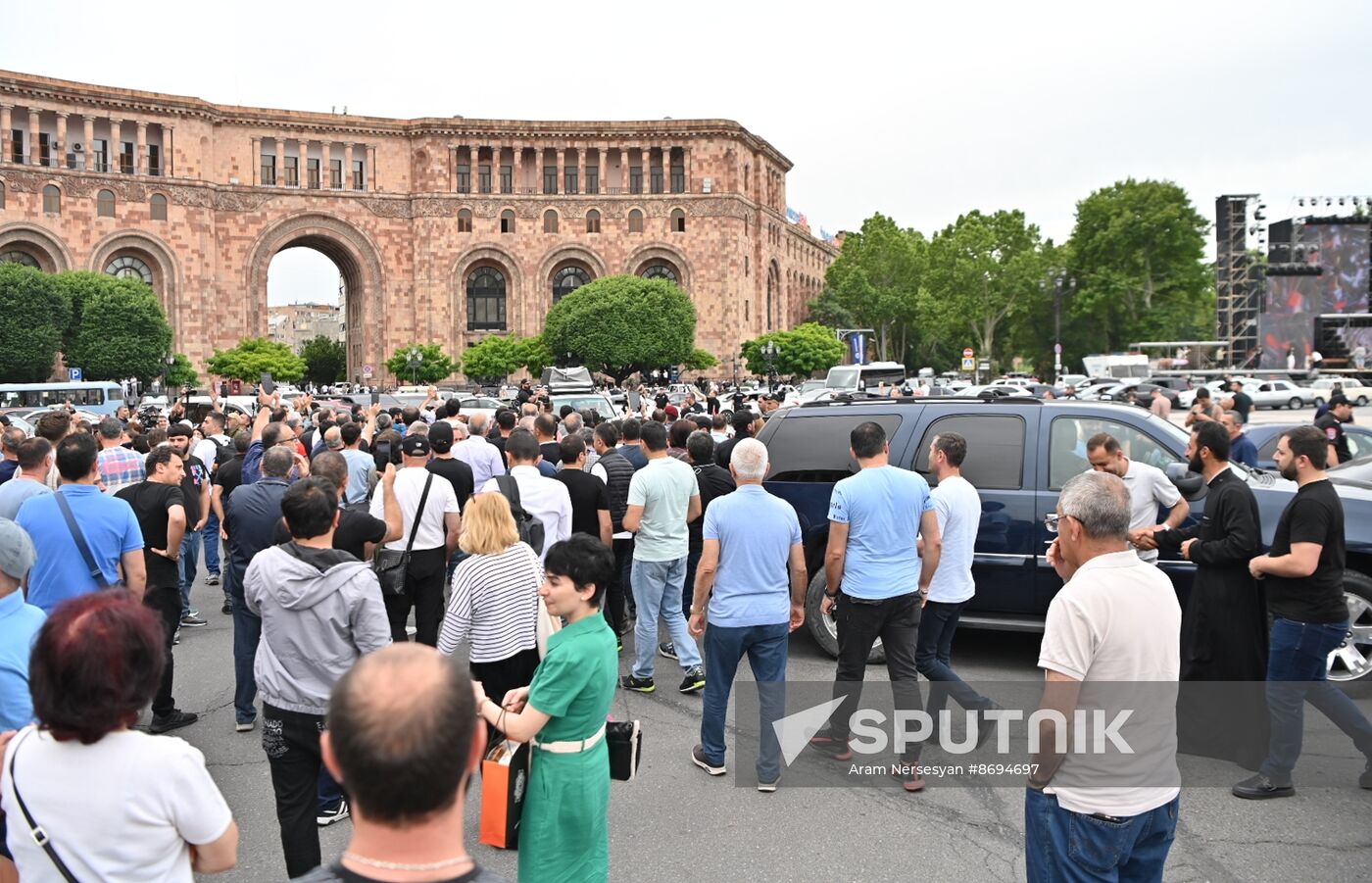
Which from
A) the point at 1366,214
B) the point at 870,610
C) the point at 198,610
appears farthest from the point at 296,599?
the point at 1366,214

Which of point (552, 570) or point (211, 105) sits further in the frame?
point (211, 105)

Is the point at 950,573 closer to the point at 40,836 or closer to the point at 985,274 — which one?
the point at 40,836

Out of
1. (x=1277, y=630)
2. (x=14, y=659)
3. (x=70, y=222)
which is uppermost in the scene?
(x=70, y=222)

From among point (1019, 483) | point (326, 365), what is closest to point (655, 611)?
point (1019, 483)

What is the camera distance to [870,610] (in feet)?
19.2

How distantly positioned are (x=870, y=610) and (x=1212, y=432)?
2.25m

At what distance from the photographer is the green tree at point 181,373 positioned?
166ft

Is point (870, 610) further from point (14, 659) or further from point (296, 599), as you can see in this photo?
point (14, 659)

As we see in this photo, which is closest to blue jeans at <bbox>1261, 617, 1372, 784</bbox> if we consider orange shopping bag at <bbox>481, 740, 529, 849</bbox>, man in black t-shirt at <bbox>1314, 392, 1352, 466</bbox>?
orange shopping bag at <bbox>481, 740, 529, 849</bbox>

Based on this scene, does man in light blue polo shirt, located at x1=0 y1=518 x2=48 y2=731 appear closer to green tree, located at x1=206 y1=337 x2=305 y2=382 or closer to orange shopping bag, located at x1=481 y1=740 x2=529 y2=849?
orange shopping bag, located at x1=481 y1=740 x2=529 y2=849

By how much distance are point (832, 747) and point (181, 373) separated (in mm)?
52278

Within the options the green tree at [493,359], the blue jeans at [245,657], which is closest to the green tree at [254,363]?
the green tree at [493,359]

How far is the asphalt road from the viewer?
4.75 metres

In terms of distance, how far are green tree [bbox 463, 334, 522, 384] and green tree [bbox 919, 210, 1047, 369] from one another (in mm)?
→ 33295
